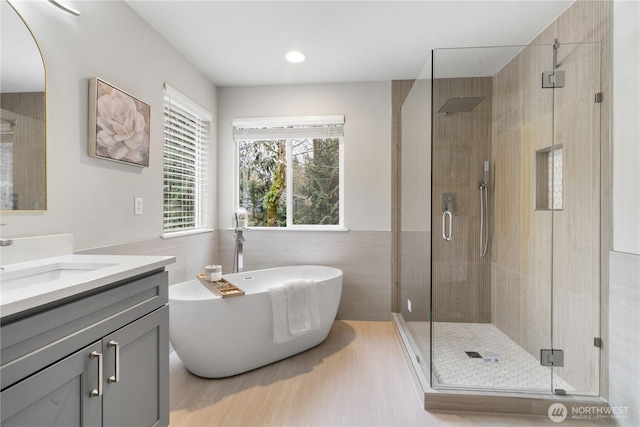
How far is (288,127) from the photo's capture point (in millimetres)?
3439

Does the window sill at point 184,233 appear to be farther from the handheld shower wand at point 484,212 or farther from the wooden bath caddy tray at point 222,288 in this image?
the handheld shower wand at point 484,212

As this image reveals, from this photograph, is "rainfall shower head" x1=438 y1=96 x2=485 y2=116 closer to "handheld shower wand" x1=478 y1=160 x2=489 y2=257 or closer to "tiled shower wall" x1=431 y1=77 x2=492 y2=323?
"tiled shower wall" x1=431 y1=77 x2=492 y2=323

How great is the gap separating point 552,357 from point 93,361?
238 cm

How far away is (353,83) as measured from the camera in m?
3.37

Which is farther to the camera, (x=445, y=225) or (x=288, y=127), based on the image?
(x=288, y=127)

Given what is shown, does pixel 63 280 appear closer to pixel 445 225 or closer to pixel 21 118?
pixel 21 118

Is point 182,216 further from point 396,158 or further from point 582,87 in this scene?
point 582,87

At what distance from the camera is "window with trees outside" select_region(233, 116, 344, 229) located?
11.3 feet

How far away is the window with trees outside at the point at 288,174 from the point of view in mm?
3449

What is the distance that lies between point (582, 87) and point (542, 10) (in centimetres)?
66

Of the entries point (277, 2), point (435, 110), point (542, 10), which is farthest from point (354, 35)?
point (542, 10)

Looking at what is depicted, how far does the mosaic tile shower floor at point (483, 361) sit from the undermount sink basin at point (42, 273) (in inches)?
79.6

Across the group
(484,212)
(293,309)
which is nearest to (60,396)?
(293,309)

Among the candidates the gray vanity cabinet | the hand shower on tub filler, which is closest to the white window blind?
the hand shower on tub filler
